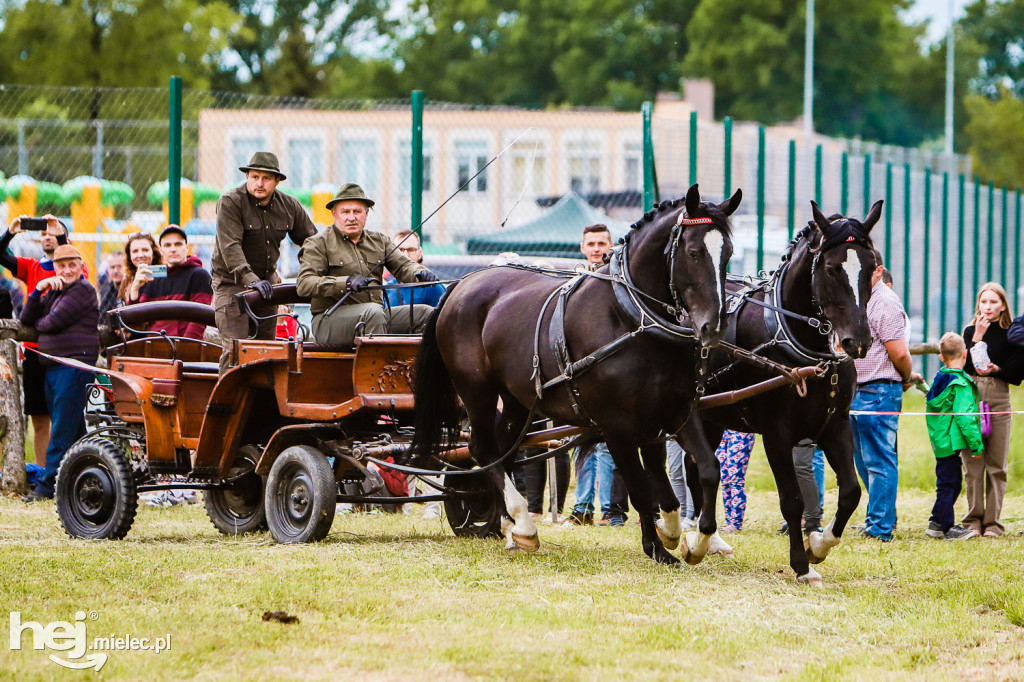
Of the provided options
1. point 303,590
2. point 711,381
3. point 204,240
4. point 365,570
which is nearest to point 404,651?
point 303,590

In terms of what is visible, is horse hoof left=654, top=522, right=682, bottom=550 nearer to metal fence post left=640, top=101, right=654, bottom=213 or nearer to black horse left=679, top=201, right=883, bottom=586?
black horse left=679, top=201, right=883, bottom=586

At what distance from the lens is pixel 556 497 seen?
10297 millimetres

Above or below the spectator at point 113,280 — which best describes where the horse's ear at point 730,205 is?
above

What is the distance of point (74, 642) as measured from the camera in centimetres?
557

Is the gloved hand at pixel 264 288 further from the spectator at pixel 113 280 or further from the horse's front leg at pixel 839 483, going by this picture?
the spectator at pixel 113 280

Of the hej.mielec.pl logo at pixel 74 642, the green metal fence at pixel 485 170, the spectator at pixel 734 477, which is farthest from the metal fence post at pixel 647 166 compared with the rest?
the hej.mielec.pl logo at pixel 74 642

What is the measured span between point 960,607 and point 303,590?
307 centimetres

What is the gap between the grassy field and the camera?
540cm

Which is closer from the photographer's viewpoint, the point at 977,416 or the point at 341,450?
the point at 341,450

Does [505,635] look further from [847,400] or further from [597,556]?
[847,400]

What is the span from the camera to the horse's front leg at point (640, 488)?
24.6ft

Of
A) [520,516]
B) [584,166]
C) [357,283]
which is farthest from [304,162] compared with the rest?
[520,516]

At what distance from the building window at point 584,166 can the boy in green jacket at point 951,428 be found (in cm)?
1268

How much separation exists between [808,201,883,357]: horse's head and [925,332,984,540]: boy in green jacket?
253 centimetres
